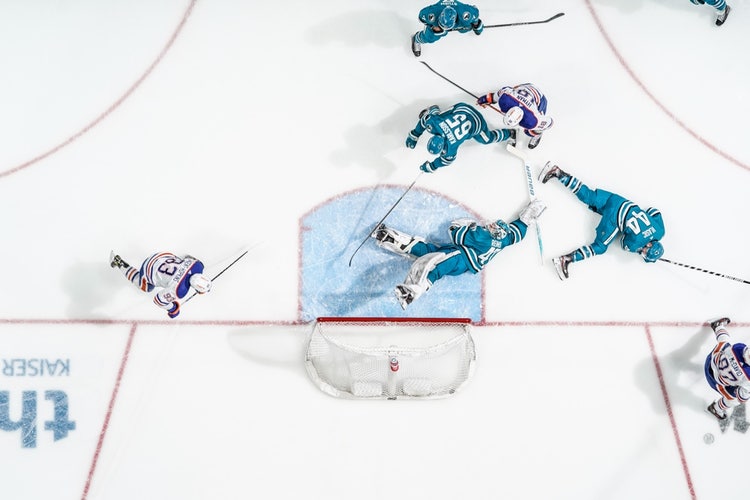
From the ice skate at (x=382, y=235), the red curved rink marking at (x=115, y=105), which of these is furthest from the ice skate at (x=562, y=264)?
the red curved rink marking at (x=115, y=105)

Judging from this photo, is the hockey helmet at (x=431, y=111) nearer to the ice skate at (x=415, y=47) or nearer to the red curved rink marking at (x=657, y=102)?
the ice skate at (x=415, y=47)

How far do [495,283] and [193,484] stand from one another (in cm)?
247

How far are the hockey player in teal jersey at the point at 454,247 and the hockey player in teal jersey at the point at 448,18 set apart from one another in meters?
1.26

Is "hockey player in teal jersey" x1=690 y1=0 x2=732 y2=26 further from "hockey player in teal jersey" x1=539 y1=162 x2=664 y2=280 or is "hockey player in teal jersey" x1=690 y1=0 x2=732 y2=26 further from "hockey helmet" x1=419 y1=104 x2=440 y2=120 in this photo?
"hockey helmet" x1=419 y1=104 x2=440 y2=120

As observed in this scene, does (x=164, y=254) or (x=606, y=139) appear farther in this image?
(x=606, y=139)

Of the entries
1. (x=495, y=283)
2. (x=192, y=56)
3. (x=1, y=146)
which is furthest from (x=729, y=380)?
(x=1, y=146)

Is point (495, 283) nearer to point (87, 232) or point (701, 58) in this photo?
point (701, 58)

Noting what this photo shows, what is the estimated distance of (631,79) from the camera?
544 cm

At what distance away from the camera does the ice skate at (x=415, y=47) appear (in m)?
5.21

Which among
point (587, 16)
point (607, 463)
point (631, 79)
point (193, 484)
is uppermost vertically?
point (587, 16)

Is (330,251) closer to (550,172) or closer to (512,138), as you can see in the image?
(512,138)

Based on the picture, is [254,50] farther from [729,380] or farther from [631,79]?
[729,380]

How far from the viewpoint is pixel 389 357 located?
16.4 ft

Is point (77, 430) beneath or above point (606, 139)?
beneath
